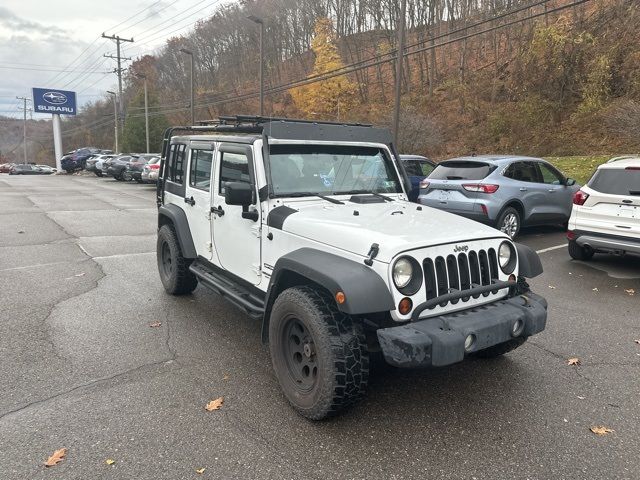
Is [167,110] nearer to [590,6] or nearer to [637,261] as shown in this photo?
[590,6]

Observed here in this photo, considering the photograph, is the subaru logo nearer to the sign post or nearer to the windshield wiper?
the sign post

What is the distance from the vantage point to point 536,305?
334 cm

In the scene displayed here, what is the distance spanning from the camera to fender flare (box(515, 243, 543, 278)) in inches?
141

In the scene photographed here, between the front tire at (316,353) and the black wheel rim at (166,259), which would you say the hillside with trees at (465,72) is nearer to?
the black wheel rim at (166,259)

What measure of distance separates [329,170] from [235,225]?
0.98 m

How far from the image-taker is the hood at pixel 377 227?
3.08m

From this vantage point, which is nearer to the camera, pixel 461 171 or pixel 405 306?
pixel 405 306

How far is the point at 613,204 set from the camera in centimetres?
665

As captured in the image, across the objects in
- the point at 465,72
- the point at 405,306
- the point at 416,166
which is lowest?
the point at 405,306

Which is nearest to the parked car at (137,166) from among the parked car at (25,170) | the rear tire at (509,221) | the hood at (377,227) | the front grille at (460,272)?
the rear tire at (509,221)

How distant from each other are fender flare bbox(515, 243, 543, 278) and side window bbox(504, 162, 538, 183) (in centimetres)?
563

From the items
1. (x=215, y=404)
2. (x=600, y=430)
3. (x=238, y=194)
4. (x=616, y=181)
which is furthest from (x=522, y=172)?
(x=215, y=404)

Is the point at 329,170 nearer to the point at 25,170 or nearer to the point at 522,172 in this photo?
the point at 522,172

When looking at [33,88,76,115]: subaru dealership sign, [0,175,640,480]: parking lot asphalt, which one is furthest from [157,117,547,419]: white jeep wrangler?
[33,88,76,115]: subaru dealership sign
